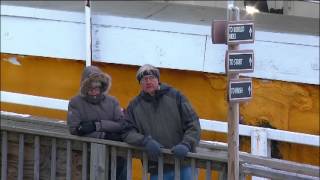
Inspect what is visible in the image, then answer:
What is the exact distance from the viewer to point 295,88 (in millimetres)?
6426

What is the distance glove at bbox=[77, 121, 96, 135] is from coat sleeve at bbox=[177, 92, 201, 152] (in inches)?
28.8

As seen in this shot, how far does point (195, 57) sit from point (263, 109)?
3.05ft

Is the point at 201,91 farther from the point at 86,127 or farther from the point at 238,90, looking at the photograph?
the point at 238,90

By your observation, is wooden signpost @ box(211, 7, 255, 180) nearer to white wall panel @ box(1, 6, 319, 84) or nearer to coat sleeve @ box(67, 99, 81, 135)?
coat sleeve @ box(67, 99, 81, 135)

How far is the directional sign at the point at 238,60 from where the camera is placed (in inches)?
171

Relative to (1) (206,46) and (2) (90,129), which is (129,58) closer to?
(1) (206,46)

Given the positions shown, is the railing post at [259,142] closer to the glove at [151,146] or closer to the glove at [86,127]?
the glove at [151,146]

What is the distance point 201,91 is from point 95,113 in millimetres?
2023

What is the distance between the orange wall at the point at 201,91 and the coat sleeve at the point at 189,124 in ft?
6.30

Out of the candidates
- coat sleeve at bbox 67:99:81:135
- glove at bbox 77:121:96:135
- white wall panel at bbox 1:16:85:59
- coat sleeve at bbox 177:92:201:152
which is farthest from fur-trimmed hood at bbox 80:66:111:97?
white wall panel at bbox 1:16:85:59

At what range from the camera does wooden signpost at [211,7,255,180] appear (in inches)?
170

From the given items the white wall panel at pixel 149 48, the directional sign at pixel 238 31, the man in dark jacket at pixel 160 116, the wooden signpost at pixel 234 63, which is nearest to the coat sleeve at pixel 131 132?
the man in dark jacket at pixel 160 116

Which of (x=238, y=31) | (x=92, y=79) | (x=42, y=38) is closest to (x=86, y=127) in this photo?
(x=92, y=79)

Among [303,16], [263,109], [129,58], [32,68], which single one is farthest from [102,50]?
[303,16]
